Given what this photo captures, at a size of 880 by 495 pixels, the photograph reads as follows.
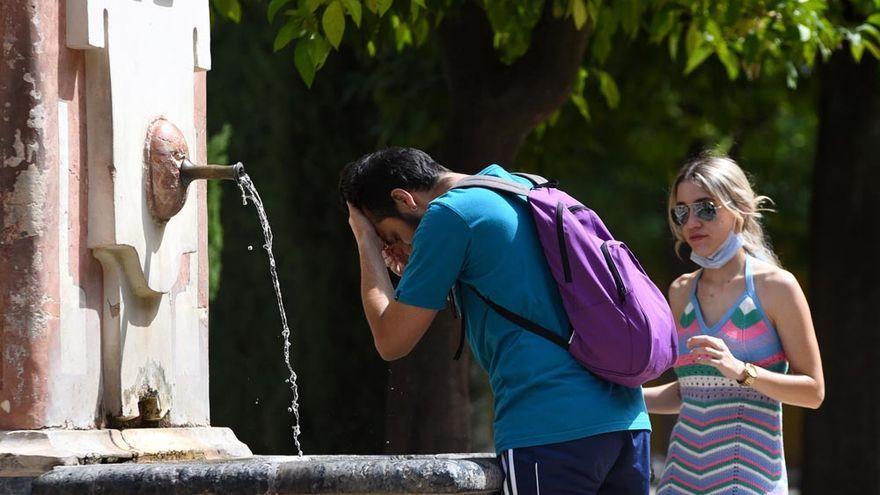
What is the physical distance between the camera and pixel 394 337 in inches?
132

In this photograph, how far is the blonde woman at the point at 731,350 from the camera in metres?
4.11

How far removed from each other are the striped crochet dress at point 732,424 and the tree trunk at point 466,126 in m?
2.89

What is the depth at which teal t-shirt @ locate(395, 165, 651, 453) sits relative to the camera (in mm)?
3234

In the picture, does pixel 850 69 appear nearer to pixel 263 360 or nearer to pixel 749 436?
pixel 263 360

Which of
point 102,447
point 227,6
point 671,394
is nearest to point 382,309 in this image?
point 102,447

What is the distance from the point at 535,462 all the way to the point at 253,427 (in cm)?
614

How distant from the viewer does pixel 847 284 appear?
1023 centimetres

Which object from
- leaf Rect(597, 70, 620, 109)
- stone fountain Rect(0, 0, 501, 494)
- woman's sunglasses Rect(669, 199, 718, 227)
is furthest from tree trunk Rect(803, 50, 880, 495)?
stone fountain Rect(0, 0, 501, 494)

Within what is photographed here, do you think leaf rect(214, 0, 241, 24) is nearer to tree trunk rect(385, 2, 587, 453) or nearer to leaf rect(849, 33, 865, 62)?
tree trunk rect(385, 2, 587, 453)

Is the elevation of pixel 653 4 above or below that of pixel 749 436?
above

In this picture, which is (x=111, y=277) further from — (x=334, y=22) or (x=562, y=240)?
(x=334, y=22)

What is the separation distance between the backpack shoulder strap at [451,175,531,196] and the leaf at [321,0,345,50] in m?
2.05

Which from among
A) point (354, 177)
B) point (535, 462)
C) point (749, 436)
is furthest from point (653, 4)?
point (535, 462)

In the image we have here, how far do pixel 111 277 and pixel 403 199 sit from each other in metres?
0.90
